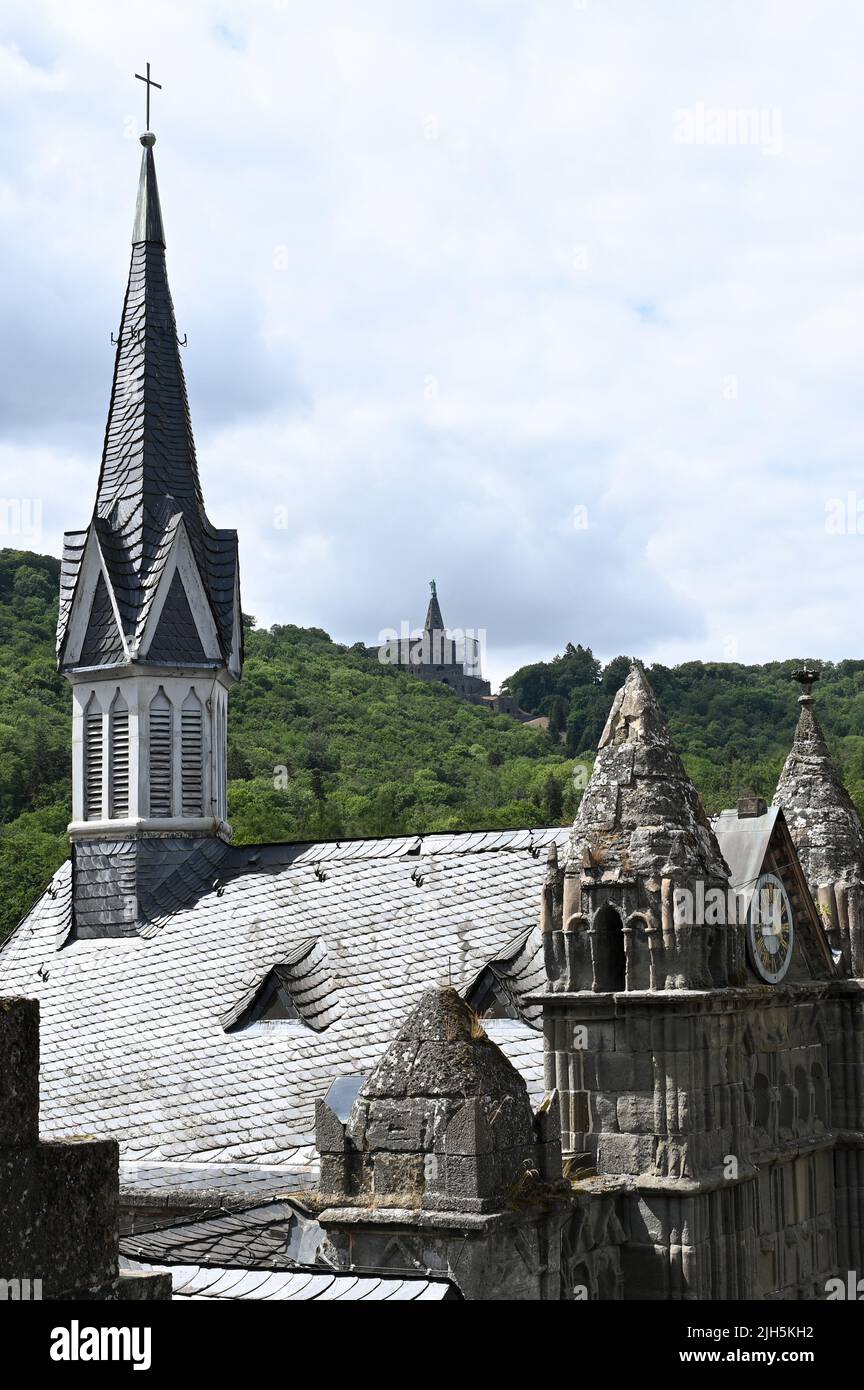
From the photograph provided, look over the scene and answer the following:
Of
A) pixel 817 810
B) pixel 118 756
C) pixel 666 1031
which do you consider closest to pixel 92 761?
pixel 118 756

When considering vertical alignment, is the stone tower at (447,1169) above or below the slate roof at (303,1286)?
above

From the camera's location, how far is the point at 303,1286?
472 inches

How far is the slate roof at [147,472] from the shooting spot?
2997 centimetres

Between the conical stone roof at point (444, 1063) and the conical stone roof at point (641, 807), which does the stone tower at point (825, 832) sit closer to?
the conical stone roof at point (641, 807)

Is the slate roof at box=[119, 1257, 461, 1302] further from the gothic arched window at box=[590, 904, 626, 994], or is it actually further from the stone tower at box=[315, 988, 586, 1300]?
the gothic arched window at box=[590, 904, 626, 994]

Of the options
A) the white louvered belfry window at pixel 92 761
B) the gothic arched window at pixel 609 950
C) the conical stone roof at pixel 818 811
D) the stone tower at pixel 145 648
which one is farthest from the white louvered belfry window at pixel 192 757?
the gothic arched window at pixel 609 950

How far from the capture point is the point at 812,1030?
65.8 feet

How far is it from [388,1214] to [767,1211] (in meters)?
6.29

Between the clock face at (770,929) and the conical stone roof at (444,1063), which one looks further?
the clock face at (770,929)

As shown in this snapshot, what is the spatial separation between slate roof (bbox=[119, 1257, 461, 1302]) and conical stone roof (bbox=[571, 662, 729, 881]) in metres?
5.54

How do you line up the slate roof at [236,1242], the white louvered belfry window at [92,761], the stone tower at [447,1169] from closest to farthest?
the stone tower at [447,1169] → the slate roof at [236,1242] → the white louvered belfry window at [92,761]

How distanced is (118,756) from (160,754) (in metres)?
0.82

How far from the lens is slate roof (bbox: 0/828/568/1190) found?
848 inches

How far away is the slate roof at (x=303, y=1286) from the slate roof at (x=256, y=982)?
278 inches
